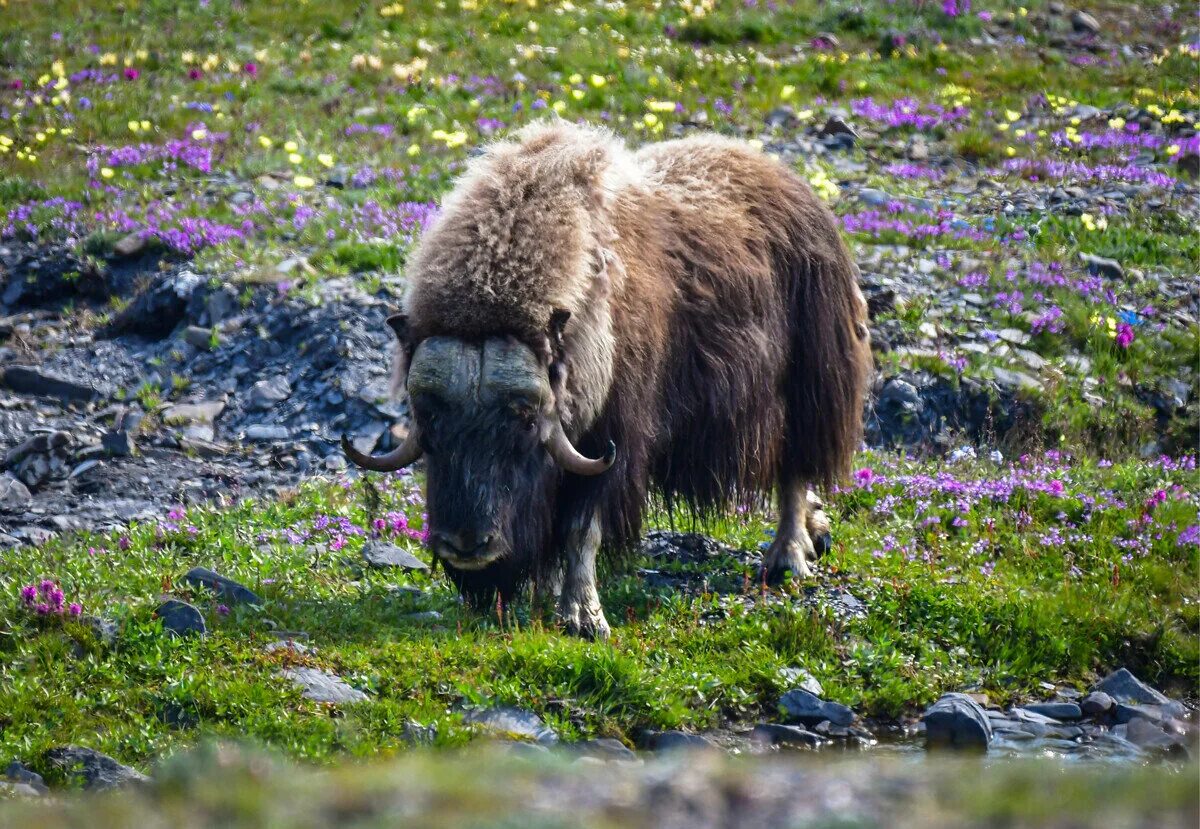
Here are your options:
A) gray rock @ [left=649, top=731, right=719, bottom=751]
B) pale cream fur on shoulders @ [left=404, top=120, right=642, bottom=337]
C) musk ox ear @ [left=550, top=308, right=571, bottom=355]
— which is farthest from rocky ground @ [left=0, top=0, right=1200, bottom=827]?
pale cream fur on shoulders @ [left=404, top=120, right=642, bottom=337]

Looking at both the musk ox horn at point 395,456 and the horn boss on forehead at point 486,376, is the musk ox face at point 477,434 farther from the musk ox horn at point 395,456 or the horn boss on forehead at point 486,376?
the musk ox horn at point 395,456

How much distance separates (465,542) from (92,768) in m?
1.69

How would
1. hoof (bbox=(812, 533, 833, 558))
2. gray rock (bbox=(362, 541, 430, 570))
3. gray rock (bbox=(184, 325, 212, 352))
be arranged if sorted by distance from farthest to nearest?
gray rock (bbox=(184, 325, 212, 352)) < hoof (bbox=(812, 533, 833, 558)) < gray rock (bbox=(362, 541, 430, 570))

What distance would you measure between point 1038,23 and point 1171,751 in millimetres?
15527

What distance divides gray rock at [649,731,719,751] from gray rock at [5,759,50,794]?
2.17m

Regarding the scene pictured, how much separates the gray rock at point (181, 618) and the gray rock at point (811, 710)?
2.41 meters

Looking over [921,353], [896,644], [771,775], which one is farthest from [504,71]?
[771,775]

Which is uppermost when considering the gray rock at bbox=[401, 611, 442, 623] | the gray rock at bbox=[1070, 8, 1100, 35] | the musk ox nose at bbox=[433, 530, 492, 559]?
the gray rock at bbox=[1070, 8, 1100, 35]

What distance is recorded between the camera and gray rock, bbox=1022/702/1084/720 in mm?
6250

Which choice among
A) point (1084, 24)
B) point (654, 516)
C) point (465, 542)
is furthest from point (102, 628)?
point (1084, 24)

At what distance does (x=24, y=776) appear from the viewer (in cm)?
480

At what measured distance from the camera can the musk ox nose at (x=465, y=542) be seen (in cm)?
591

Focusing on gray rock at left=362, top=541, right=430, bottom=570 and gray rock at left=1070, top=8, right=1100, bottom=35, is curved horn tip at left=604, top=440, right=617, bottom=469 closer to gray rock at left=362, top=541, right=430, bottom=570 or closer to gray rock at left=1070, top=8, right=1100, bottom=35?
gray rock at left=362, top=541, right=430, bottom=570

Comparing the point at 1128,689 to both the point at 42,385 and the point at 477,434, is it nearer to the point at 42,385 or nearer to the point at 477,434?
the point at 477,434
